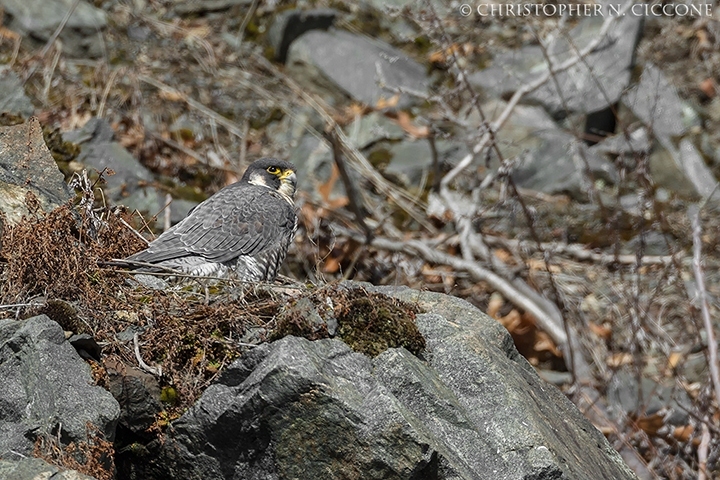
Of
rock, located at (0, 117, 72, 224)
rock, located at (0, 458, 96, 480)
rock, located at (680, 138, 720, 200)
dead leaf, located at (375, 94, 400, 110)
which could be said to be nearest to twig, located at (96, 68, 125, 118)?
dead leaf, located at (375, 94, 400, 110)

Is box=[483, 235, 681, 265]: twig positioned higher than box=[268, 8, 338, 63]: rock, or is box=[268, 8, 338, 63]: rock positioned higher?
box=[268, 8, 338, 63]: rock

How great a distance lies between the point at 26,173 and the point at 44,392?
1.69 metres

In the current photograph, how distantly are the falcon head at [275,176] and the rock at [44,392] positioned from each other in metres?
2.55

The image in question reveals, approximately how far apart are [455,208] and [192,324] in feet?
15.4

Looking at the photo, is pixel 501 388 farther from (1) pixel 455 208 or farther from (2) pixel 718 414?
(1) pixel 455 208

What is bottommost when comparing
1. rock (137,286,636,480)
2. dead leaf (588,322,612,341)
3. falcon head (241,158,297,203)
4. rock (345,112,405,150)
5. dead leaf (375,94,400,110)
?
dead leaf (588,322,612,341)

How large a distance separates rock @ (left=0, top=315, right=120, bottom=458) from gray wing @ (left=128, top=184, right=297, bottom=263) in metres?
1.39

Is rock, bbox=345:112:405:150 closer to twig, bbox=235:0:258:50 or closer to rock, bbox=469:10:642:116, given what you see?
rock, bbox=469:10:642:116

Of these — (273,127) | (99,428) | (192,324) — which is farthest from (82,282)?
(273,127)

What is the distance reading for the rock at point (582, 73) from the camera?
8.93 m

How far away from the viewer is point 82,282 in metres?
3.58

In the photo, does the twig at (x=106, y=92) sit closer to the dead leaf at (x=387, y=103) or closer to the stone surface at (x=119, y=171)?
the stone surface at (x=119, y=171)

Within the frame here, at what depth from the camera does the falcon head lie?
5.54m

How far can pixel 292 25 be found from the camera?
9984mm
